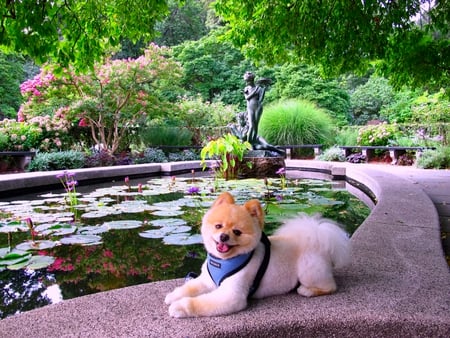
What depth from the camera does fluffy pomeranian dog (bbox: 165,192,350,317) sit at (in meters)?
1.45

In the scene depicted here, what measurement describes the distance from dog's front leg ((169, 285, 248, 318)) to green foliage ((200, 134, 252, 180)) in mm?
6157

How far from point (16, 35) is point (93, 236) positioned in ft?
5.63

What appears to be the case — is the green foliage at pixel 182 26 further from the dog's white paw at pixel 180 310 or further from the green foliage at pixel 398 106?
the dog's white paw at pixel 180 310

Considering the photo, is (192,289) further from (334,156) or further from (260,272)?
(334,156)

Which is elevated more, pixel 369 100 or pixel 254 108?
pixel 369 100

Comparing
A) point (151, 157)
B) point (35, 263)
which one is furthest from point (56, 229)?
point (151, 157)

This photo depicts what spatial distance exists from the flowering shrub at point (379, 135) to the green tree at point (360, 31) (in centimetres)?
830

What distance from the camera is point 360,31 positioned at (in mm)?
4770

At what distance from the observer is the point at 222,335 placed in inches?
52.0

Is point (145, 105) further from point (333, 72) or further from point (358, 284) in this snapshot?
point (358, 284)

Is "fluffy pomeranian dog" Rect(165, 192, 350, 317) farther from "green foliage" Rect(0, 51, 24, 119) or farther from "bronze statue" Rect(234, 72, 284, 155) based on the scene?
"green foliage" Rect(0, 51, 24, 119)

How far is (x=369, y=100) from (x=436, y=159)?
624 inches

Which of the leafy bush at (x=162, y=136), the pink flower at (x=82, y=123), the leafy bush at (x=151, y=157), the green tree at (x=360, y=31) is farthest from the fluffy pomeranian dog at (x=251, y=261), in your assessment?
the leafy bush at (x=162, y=136)

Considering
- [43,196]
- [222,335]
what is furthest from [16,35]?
[43,196]
